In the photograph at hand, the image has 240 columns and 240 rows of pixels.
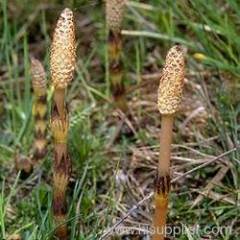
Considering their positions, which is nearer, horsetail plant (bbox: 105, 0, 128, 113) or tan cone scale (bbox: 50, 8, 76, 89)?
tan cone scale (bbox: 50, 8, 76, 89)

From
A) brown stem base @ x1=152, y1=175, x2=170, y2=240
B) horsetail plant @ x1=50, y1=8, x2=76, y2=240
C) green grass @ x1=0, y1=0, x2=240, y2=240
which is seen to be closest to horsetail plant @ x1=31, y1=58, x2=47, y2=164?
green grass @ x1=0, y1=0, x2=240, y2=240

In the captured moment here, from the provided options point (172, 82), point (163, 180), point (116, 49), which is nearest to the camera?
point (172, 82)

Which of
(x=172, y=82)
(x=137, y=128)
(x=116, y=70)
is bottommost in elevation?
(x=137, y=128)

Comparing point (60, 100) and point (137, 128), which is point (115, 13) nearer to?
point (137, 128)

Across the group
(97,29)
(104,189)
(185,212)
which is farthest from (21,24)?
(185,212)

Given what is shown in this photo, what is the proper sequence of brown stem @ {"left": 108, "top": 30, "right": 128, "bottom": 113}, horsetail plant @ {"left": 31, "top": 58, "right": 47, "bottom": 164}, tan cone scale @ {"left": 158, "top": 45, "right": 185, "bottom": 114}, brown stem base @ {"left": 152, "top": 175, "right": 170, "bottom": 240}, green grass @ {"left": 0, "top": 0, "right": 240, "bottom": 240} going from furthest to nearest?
brown stem @ {"left": 108, "top": 30, "right": 128, "bottom": 113} → horsetail plant @ {"left": 31, "top": 58, "right": 47, "bottom": 164} → green grass @ {"left": 0, "top": 0, "right": 240, "bottom": 240} → brown stem base @ {"left": 152, "top": 175, "right": 170, "bottom": 240} → tan cone scale @ {"left": 158, "top": 45, "right": 185, "bottom": 114}

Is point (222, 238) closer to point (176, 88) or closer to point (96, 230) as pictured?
point (96, 230)

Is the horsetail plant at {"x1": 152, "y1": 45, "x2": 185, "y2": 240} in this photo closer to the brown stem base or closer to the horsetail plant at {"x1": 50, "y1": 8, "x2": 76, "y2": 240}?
the brown stem base

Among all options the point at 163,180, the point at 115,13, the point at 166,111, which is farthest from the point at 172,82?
the point at 115,13

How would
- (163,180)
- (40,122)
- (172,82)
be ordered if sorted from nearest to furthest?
(172,82) → (163,180) → (40,122)
